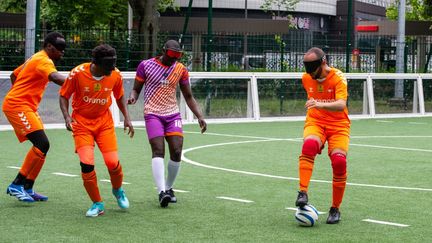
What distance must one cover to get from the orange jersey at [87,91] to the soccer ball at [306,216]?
2545mm

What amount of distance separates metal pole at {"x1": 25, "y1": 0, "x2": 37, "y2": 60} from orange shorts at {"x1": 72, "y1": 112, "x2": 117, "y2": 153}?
14.3 m

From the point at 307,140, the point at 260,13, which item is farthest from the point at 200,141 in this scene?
the point at 260,13

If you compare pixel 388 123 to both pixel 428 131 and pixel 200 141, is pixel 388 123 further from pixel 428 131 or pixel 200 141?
pixel 200 141

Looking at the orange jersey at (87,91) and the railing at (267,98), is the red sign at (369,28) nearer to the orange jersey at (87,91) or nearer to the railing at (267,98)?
the railing at (267,98)

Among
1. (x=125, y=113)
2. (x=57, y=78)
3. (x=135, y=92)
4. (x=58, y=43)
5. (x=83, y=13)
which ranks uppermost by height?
(x=83, y=13)

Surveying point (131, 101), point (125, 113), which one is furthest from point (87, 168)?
point (131, 101)

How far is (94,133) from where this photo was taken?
416 inches

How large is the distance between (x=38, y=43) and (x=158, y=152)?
14.1 meters

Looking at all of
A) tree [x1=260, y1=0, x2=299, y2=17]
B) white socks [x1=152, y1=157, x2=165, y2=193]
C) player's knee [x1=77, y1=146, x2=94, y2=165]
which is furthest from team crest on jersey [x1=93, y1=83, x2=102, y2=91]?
tree [x1=260, y1=0, x2=299, y2=17]

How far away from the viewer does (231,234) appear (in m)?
9.17

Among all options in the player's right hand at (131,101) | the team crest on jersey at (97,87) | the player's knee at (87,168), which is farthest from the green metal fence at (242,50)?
the player's knee at (87,168)

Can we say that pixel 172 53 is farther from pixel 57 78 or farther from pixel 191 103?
pixel 57 78

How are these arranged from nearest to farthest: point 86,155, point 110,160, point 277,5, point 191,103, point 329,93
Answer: point 329,93 < point 86,155 < point 110,160 < point 191,103 < point 277,5

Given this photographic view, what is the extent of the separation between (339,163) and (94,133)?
8.89 feet
